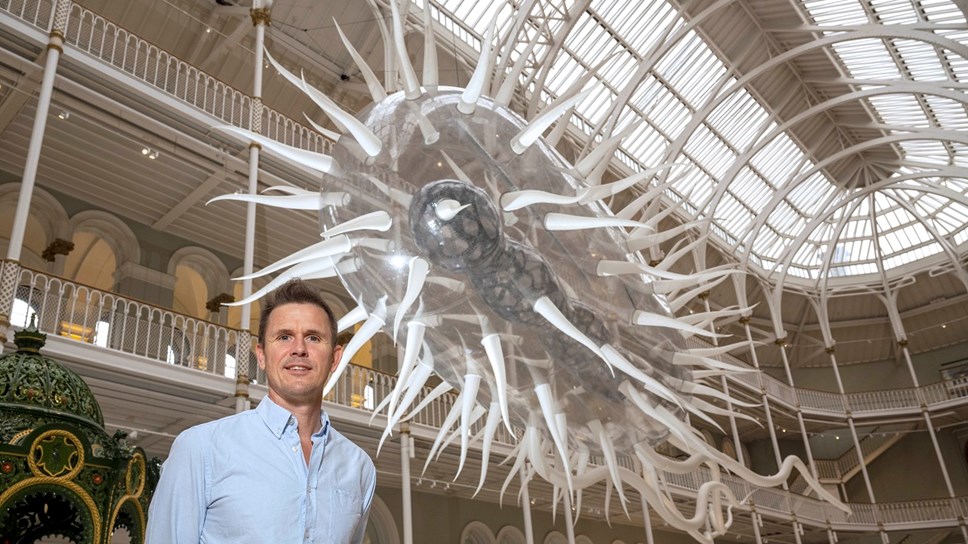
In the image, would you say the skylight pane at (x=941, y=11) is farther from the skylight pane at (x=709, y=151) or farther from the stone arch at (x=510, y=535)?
the stone arch at (x=510, y=535)

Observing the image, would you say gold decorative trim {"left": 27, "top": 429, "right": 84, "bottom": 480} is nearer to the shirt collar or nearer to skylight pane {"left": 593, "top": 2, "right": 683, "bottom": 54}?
the shirt collar

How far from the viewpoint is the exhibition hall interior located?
2.56m

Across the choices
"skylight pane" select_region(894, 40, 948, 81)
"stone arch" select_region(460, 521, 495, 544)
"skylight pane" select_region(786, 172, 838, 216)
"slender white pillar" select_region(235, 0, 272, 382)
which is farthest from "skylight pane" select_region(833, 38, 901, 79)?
"slender white pillar" select_region(235, 0, 272, 382)

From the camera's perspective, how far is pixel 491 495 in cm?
1875

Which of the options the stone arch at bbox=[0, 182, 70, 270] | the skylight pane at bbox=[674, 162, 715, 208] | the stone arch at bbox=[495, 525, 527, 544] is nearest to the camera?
the stone arch at bbox=[0, 182, 70, 270]

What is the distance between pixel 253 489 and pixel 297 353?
0.29 metres

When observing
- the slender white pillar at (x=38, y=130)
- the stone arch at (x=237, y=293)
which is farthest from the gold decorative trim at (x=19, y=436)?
the stone arch at (x=237, y=293)

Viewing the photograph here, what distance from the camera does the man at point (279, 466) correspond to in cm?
140

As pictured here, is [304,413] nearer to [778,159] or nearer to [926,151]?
[778,159]

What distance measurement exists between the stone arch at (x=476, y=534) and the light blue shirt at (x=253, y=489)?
17686 millimetres

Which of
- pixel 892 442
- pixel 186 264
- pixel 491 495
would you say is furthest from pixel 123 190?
pixel 892 442

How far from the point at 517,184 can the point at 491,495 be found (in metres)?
17.1

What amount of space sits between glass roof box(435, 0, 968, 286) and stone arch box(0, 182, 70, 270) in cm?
920

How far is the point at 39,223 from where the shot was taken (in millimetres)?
13898
